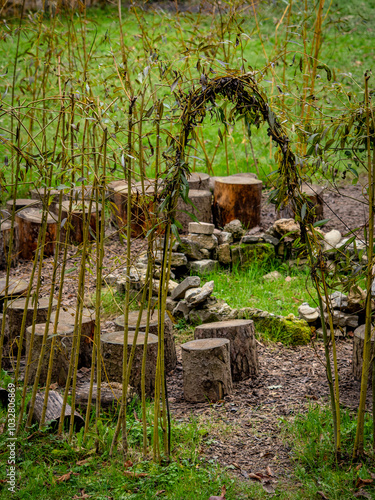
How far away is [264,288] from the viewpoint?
5164 mm

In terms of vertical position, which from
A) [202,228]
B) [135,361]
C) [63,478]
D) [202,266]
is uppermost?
[202,228]

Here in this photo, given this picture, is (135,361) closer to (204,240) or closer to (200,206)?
(204,240)

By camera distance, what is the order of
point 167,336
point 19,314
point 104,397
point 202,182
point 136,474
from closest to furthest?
point 136,474 < point 104,397 < point 167,336 < point 19,314 < point 202,182

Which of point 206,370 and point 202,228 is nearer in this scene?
point 206,370

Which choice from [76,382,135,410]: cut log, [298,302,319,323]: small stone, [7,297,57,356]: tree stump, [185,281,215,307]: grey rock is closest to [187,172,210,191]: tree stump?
[185,281,215,307]: grey rock

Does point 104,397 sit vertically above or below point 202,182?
below

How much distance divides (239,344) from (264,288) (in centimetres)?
149

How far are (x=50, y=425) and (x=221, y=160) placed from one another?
19.8 feet

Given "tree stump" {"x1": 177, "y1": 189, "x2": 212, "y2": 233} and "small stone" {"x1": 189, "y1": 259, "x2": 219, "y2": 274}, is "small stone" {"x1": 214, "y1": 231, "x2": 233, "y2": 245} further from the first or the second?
"tree stump" {"x1": 177, "y1": 189, "x2": 212, "y2": 233}

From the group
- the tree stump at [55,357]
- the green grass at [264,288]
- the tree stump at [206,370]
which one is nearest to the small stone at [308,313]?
the green grass at [264,288]

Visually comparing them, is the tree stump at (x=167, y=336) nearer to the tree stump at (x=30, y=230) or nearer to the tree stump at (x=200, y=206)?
the tree stump at (x=30, y=230)

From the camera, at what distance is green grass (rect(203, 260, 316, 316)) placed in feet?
15.7

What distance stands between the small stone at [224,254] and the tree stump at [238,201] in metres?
0.85

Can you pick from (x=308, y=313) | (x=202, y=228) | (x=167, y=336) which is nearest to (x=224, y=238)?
(x=202, y=228)
